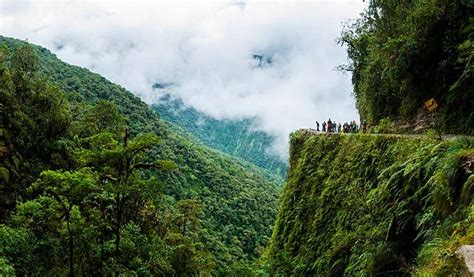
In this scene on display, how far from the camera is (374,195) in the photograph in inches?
380

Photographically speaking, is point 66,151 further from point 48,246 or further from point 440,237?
point 440,237

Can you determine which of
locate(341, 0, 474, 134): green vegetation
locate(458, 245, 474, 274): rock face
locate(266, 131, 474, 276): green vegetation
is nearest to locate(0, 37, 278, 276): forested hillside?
locate(266, 131, 474, 276): green vegetation

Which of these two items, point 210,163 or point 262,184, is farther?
point 262,184

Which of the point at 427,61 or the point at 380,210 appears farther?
the point at 427,61

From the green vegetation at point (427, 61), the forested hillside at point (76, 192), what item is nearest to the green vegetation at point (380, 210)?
the green vegetation at point (427, 61)

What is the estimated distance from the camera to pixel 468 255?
4125 mm

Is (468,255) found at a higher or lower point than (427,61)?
lower

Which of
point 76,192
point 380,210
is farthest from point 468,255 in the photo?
point 76,192

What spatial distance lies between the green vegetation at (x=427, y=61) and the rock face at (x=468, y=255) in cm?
687

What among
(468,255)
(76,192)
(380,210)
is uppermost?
(76,192)

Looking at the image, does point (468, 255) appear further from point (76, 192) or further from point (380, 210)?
point (76, 192)

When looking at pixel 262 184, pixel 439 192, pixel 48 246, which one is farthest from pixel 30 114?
pixel 262 184

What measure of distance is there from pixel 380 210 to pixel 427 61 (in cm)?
694

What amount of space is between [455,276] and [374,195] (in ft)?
18.2
